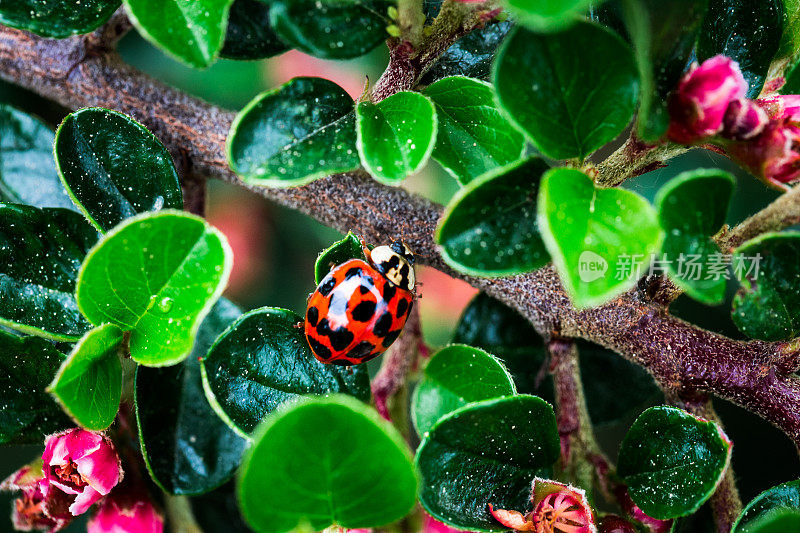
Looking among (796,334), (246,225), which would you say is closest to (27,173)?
(246,225)

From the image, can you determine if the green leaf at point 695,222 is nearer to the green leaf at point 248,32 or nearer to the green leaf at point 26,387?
the green leaf at point 248,32

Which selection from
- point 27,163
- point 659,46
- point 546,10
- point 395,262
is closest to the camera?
point 546,10

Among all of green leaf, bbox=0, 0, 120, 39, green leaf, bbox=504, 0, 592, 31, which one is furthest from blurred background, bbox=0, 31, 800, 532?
green leaf, bbox=504, 0, 592, 31

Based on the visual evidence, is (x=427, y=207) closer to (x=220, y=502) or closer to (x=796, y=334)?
(x=796, y=334)

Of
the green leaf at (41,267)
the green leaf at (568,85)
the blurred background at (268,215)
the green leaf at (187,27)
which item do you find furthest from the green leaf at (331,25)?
the blurred background at (268,215)

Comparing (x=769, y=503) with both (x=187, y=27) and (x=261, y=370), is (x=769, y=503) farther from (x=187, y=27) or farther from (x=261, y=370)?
(x=187, y=27)

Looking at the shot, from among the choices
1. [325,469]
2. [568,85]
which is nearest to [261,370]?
[325,469]

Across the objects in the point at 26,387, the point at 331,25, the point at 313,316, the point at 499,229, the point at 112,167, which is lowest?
the point at 26,387
